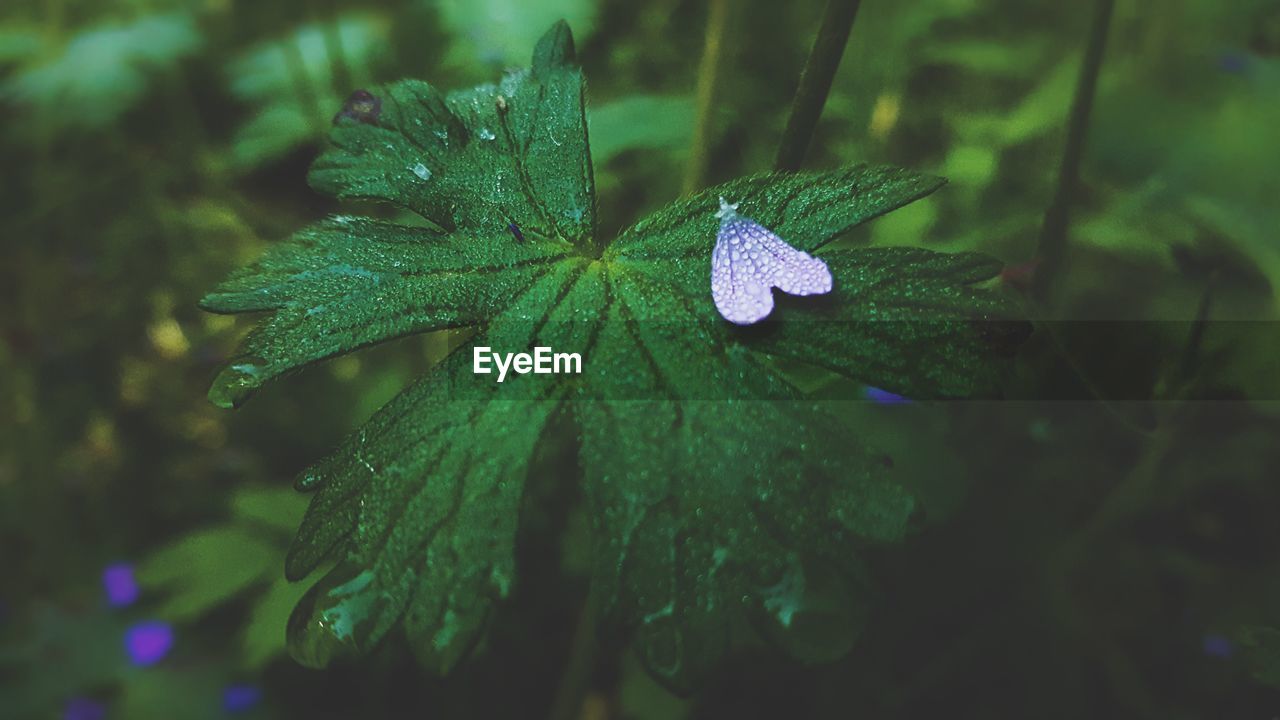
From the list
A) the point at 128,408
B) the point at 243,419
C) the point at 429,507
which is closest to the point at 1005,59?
the point at 429,507

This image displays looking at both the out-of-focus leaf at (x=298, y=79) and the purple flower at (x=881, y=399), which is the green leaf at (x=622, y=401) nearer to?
the purple flower at (x=881, y=399)

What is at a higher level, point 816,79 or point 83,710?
point 816,79

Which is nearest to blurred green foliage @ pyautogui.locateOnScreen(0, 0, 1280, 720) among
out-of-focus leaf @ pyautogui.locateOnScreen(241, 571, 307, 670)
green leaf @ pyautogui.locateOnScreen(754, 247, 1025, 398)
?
out-of-focus leaf @ pyautogui.locateOnScreen(241, 571, 307, 670)

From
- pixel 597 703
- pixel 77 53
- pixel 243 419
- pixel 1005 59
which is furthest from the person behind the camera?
pixel 77 53

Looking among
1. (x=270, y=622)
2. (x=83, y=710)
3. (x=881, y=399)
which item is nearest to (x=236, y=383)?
(x=270, y=622)

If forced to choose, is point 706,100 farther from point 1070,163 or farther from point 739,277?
point 739,277

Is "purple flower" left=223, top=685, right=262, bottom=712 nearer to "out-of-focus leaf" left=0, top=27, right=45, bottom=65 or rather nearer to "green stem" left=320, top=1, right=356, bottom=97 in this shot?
"green stem" left=320, top=1, right=356, bottom=97

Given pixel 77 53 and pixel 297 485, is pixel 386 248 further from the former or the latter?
pixel 77 53
